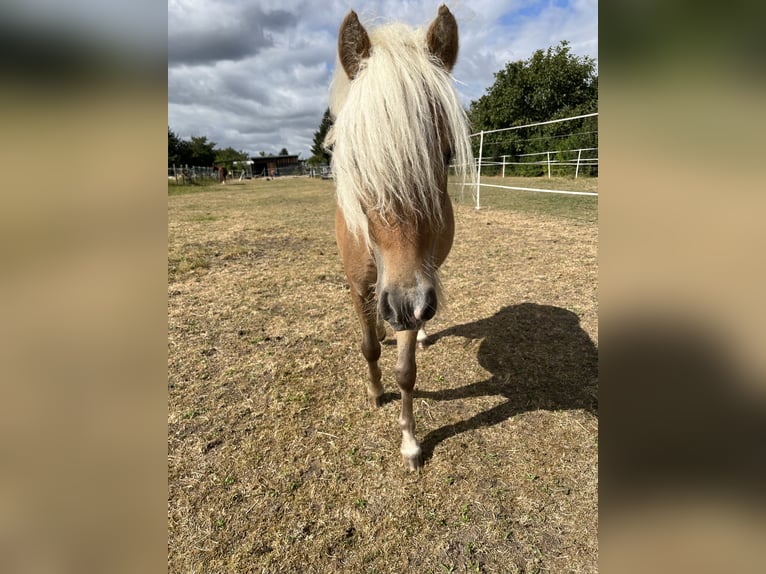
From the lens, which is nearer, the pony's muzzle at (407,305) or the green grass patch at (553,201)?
the pony's muzzle at (407,305)

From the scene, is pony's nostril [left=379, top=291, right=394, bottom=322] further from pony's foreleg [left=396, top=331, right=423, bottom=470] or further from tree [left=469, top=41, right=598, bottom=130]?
tree [left=469, top=41, right=598, bottom=130]

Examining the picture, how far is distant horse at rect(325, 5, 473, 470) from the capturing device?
1543mm

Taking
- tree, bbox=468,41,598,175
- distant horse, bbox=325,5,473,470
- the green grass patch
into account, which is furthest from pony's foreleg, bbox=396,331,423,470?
tree, bbox=468,41,598,175

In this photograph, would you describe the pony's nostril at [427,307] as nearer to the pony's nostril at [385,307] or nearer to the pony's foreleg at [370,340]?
the pony's nostril at [385,307]

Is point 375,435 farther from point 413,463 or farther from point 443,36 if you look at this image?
point 443,36

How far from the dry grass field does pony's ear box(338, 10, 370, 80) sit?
7.24 feet

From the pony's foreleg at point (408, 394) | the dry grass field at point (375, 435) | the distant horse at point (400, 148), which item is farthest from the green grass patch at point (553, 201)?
the distant horse at point (400, 148)

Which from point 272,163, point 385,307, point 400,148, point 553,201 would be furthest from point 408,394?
point 272,163
